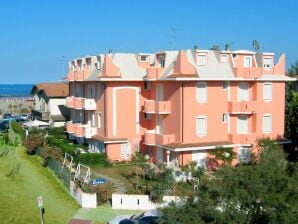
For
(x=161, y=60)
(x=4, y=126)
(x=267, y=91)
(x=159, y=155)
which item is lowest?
(x=159, y=155)

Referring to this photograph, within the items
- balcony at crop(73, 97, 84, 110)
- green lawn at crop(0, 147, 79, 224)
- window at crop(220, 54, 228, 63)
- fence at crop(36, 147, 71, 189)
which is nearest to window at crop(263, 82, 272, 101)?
window at crop(220, 54, 228, 63)

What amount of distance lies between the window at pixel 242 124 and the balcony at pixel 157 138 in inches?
239

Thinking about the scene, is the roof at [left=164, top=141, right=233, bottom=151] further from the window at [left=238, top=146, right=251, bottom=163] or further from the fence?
the fence

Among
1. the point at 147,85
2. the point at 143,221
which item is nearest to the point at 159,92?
the point at 147,85

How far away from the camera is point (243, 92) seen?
A: 40.5 meters

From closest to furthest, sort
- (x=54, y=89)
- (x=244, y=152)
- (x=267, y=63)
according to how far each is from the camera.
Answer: (x=244, y=152) < (x=267, y=63) < (x=54, y=89)

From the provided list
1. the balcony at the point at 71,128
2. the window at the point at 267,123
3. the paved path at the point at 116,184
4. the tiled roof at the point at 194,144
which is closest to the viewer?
the paved path at the point at 116,184

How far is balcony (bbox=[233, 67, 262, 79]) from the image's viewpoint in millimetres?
39531

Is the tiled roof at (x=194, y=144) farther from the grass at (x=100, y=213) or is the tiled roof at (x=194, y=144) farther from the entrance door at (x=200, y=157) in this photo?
the grass at (x=100, y=213)

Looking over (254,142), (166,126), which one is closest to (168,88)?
(166,126)

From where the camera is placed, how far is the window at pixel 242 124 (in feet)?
133

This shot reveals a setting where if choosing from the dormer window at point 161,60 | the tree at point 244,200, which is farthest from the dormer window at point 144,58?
the tree at point 244,200

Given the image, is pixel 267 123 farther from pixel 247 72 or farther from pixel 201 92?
pixel 201 92

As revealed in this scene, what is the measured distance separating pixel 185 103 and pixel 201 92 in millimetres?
1760
